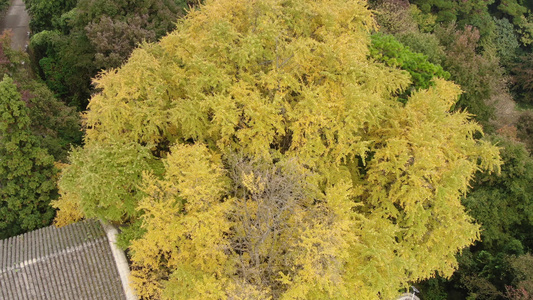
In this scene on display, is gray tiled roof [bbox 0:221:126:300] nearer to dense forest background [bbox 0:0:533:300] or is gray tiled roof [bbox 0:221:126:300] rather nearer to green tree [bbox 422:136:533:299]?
dense forest background [bbox 0:0:533:300]

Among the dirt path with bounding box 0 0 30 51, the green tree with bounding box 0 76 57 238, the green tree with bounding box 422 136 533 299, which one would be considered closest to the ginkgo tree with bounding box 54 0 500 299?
the green tree with bounding box 0 76 57 238

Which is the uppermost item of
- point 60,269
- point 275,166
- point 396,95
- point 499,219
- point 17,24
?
point 396,95

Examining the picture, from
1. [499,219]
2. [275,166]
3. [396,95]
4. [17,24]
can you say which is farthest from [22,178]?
[499,219]

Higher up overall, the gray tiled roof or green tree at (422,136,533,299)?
green tree at (422,136,533,299)

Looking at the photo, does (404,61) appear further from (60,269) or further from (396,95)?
(60,269)

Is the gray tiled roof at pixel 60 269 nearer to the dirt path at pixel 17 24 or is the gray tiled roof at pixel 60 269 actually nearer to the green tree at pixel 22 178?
the green tree at pixel 22 178

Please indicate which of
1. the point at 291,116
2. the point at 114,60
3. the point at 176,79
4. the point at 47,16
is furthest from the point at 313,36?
the point at 47,16
